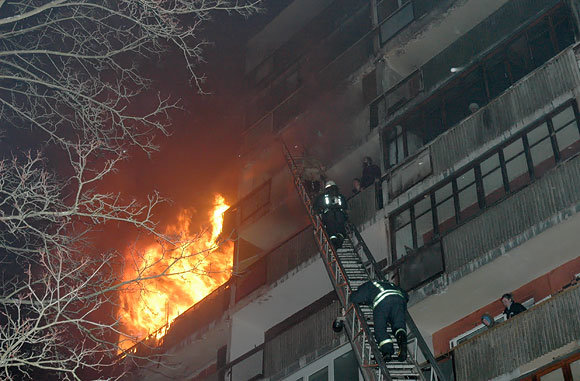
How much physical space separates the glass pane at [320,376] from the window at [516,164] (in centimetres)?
653

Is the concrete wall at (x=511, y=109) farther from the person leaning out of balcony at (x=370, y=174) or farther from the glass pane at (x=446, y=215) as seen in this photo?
the person leaning out of balcony at (x=370, y=174)

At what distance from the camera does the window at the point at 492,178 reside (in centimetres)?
1738

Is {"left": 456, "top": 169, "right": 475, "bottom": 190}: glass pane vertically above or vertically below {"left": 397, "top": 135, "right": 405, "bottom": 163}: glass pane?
below

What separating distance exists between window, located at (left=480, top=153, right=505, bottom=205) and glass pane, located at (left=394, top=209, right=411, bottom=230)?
214 centimetres

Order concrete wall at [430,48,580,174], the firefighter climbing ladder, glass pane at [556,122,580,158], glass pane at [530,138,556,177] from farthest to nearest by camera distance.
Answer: glass pane at [530,138,556,177], concrete wall at [430,48,580,174], glass pane at [556,122,580,158], the firefighter climbing ladder

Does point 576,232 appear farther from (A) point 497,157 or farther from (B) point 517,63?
(B) point 517,63

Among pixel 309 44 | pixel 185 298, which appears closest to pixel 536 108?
pixel 309 44

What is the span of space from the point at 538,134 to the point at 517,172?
1.28 m

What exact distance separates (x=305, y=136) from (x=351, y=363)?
10.2 metres

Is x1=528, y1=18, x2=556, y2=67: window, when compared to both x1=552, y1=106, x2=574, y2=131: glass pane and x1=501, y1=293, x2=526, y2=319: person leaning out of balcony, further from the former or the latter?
x1=501, y1=293, x2=526, y2=319: person leaning out of balcony

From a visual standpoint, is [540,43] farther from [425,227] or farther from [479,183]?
[425,227]

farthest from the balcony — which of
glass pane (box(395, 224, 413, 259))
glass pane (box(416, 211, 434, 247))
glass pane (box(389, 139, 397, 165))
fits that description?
glass pane (box(389, 139, 397, 165))

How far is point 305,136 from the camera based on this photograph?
26.7 m

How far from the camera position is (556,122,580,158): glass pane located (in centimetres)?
1602
